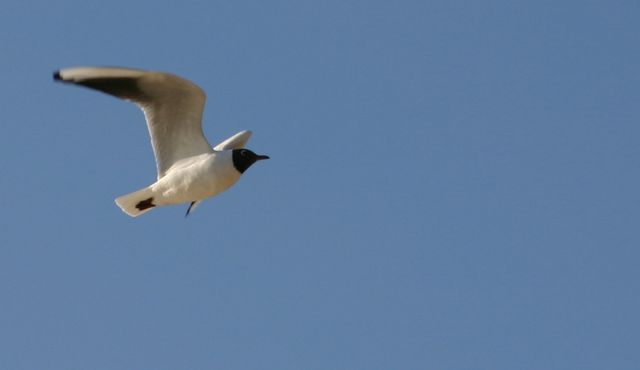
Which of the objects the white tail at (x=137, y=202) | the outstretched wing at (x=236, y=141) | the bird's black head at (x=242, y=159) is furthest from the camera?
the outstretched wing at (x=236, y=141)

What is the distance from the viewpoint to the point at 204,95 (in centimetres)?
2145

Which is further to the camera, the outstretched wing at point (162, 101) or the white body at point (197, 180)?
the white body at point (197, 180)

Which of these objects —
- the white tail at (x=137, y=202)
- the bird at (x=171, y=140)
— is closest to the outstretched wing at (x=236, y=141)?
the bird at (x=171, y=140)

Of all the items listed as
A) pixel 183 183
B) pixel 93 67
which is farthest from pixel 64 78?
pixel 183 183

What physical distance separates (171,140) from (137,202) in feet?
2.42

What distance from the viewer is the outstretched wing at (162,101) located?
21141 mm

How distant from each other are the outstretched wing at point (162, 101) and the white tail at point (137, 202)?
35cm

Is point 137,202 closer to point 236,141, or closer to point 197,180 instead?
point 197,180

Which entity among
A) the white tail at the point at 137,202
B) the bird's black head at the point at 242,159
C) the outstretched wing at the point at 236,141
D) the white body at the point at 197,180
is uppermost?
the outstretched wing at the point at 236,141

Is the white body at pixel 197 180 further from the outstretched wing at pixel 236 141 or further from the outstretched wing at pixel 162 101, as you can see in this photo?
the outstretched wing at pixel 236 141

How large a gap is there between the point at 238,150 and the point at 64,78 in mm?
1959

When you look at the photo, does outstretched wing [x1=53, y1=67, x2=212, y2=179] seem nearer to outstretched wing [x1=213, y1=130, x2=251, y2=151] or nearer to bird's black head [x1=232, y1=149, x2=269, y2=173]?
bird's black head [x1=232, y1=149, x2=269, y2=173]

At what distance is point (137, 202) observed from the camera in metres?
21.8

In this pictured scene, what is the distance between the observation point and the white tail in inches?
855
